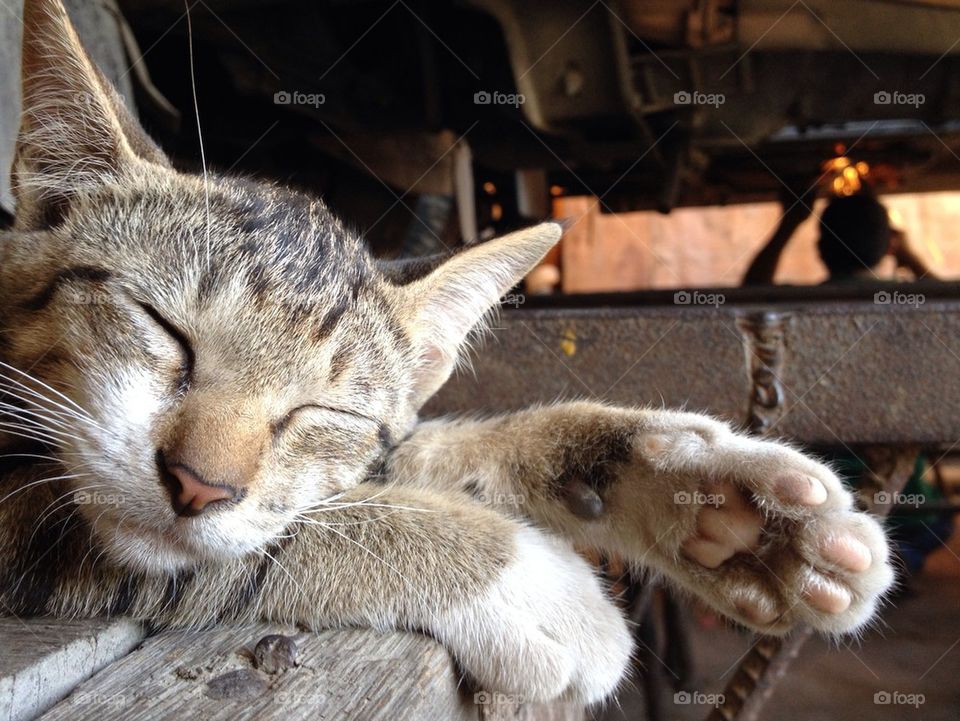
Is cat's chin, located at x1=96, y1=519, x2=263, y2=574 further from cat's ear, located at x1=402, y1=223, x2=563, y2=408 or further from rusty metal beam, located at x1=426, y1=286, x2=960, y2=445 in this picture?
rusty metal beam, located at x1=426, y1=286, x2=960, y2=445

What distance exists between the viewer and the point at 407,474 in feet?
4.16

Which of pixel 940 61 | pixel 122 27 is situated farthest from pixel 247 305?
pixel 940 61

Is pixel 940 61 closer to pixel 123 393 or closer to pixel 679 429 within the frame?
pixel 679 429

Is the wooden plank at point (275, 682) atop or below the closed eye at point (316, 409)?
below

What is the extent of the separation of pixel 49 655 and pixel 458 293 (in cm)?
84

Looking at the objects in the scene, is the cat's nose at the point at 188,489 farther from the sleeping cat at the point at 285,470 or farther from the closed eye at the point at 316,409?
the closed eye at the point at 316,409

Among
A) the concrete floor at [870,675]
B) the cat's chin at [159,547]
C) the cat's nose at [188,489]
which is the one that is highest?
the cat's nose at [188,489]

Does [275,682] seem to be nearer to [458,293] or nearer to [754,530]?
[754,530]

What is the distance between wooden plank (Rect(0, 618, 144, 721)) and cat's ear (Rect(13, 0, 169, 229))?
618 millimetres

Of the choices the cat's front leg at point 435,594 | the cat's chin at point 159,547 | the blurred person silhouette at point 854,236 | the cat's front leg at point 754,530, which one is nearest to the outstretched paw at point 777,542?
the cat's front leg at point 754,530

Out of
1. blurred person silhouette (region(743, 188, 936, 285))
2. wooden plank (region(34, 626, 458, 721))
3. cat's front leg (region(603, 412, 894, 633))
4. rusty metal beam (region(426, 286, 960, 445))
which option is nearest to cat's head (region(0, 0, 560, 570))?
wooden plank (region(34, 626, 458, 721))

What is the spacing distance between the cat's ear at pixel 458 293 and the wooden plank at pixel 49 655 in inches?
24.2

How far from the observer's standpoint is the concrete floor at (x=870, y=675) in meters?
2.47

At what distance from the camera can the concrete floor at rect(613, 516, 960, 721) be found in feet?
8.09
